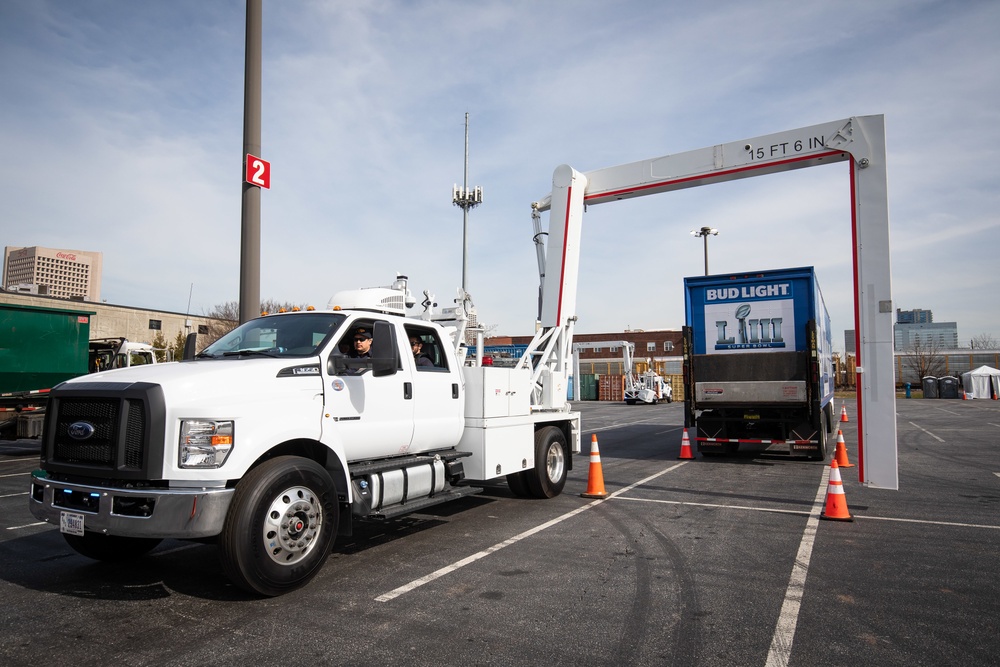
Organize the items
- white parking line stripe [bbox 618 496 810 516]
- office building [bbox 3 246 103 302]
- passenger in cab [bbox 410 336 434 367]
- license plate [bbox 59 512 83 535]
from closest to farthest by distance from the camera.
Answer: license plate [bbox 59 512 83 535]
passenger in cab [bbox 410 336 434 367]
white parking line stripe [bbox 618 496 810 516]
office building [bbox 3 246 103 302]

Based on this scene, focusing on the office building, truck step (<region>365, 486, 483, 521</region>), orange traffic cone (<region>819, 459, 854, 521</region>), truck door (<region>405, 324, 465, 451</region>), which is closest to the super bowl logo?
orange traffic cone (<region>819, 459, 854, 521</region>)

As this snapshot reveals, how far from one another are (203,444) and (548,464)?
16.9 feet

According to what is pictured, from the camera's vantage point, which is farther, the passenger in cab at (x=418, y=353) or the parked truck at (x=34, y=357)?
the parked truck at (x=34, y=357)

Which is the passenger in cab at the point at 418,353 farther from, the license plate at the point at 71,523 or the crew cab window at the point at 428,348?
the license plate at the point at 71,523

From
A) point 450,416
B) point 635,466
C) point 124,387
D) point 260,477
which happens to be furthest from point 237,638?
point 635,466

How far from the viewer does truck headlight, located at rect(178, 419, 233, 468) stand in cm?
445

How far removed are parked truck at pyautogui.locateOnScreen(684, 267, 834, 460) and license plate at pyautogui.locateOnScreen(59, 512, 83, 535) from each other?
1016 centimetres

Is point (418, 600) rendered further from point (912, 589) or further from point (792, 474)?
point (792, 474)

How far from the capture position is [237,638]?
4035mm

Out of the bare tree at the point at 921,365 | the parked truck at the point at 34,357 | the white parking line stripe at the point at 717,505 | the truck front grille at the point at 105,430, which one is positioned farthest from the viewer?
the bare tree at the point at 921,365

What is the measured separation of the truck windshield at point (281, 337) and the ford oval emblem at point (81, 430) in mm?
1205

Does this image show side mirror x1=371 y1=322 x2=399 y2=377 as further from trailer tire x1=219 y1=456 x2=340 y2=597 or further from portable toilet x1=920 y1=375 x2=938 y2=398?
portable toilet x1=920 y1=375 x2=938 y2=398

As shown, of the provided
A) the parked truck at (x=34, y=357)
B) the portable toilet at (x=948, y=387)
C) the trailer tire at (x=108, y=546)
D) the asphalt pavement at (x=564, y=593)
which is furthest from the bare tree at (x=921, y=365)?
the trailer tire at (x=108, y=546)

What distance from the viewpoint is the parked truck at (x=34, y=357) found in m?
13.8
